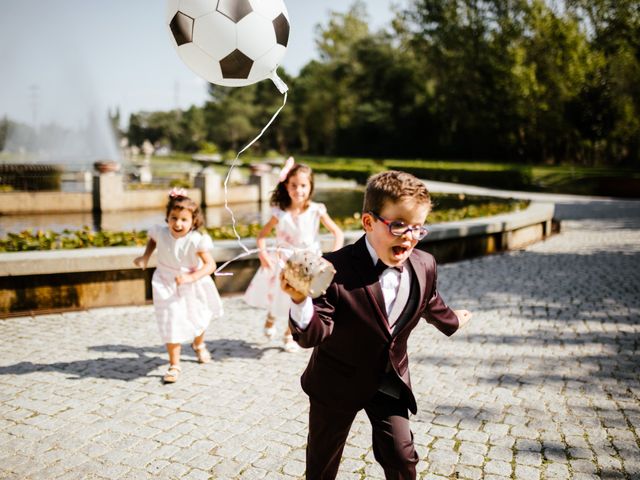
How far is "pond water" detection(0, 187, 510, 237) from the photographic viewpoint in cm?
1182

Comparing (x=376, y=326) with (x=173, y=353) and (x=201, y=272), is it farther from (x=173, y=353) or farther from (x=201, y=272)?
(x=173, y=353)

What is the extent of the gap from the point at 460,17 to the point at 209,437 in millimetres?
44688

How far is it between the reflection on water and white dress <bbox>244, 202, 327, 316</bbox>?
6.68 m

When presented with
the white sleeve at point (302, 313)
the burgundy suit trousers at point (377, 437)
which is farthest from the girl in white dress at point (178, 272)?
the white sleeve at point (302, 313)

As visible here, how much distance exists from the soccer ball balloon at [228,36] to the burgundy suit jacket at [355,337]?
1560mm

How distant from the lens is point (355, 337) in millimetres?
2250

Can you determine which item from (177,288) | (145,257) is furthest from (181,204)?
(177,288)

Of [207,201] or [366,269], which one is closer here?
[366,269]

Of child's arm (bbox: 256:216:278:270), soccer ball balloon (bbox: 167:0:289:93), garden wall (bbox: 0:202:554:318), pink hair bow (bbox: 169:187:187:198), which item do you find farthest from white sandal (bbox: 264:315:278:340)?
soccer ball balloon (bbox: 167:0:289:93)

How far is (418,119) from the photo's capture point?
165 ft

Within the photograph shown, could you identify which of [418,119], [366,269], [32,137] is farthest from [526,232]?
[32,137]

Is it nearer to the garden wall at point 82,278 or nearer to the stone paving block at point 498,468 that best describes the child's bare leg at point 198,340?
the garden wall at point 82,278

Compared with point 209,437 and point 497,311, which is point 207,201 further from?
point 209,437

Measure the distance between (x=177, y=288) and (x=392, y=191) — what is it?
293cm
